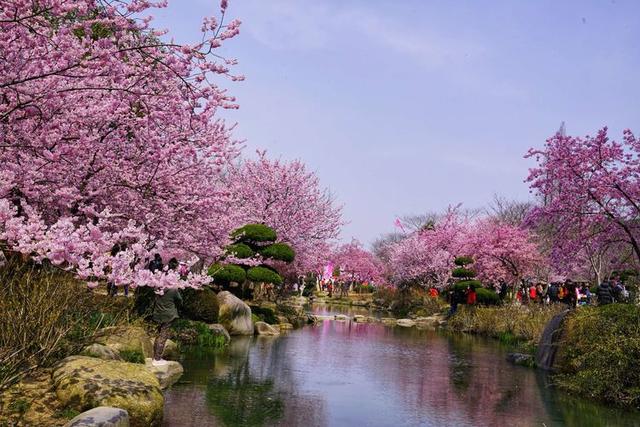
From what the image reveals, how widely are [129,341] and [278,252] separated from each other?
1324 cm

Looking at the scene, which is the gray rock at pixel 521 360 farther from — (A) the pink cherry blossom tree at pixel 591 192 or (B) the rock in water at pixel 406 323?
(B) the rock in water at pixel 406 323

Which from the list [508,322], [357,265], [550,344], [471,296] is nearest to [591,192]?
[550,344]

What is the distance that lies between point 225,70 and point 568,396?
32.8 feet

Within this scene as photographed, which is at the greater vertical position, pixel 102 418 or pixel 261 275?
pixel 261 275

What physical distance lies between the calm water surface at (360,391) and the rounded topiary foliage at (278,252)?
6.11m

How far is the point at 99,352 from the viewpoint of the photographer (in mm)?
9672

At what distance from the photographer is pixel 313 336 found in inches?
859

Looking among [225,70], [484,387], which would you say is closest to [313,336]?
[484,387]

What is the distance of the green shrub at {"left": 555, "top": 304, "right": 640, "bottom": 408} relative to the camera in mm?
11734

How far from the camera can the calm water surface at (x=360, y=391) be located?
942 centimetres

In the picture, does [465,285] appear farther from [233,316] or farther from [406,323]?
[233,316]

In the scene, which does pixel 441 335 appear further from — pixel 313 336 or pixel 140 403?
pixel 140 403

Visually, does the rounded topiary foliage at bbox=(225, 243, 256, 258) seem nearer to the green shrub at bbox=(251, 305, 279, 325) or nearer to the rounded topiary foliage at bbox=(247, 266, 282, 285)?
the rounded topiary foliage at bbox=(247, 266, 282, 285)

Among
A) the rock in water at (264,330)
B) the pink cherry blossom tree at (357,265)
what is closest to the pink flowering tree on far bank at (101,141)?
the rock in water at (264,330)
